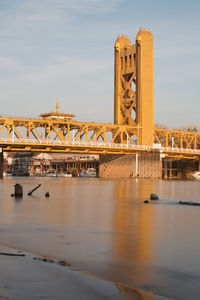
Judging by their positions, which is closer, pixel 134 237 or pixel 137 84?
pixel 134 237

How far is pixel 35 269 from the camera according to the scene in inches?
337

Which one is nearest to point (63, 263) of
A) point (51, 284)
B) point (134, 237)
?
point (51, 284)

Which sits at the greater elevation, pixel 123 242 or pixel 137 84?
pixel 137 84

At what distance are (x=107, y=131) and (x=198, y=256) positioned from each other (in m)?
84.6

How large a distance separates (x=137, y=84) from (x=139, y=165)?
1565cm

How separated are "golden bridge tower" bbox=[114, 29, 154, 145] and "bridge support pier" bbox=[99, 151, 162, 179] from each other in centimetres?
382

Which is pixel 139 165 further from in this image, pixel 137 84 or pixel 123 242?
pixel 123 242

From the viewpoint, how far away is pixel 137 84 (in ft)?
305

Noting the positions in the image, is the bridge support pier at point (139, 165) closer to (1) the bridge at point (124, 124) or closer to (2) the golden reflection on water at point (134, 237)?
(1) the bridge at point (124, 124)

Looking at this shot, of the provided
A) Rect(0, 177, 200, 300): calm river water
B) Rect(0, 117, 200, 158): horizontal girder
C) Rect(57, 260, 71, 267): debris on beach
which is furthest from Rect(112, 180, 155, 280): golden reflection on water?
Rect(0, 117, 200, 158): horizontal girder

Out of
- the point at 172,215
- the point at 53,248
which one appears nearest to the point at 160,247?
the point at 53,248

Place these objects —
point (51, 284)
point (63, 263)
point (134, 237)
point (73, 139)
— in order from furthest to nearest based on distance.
→ point (73, 139) < point (134, 237) < point (63, 263) < point (51, 284)

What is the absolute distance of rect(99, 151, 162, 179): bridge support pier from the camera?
294 feet

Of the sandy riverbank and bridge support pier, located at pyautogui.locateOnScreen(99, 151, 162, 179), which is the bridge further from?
the sandy riverbank
